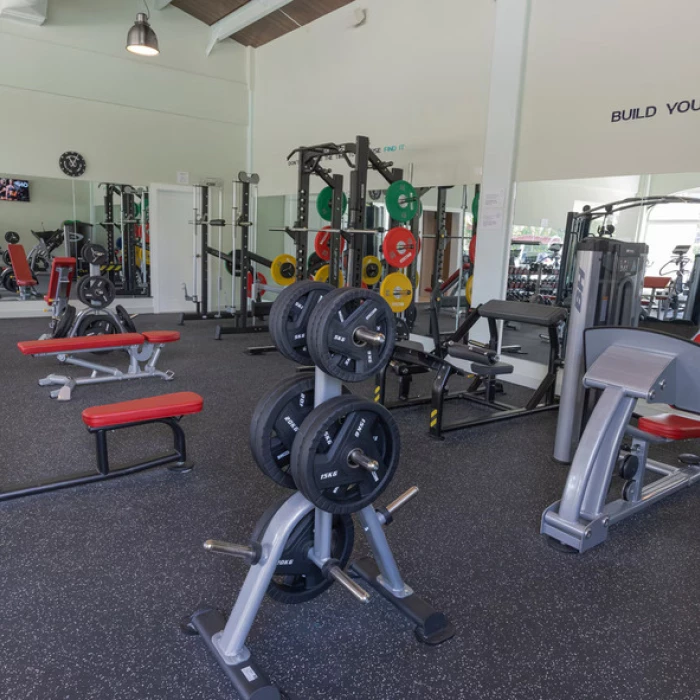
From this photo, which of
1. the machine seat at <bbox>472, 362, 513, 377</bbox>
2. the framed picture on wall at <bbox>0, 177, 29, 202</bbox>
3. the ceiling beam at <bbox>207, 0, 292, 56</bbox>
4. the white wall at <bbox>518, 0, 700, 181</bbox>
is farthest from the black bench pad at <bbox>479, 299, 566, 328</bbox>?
the framed picture on wall at <bbox>0, 177, 29, 202</bbox>

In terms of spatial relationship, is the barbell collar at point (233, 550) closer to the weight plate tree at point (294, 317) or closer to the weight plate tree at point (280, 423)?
the weight plate tree at point (280, 423)

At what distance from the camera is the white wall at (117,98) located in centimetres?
692

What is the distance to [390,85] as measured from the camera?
6.10 m

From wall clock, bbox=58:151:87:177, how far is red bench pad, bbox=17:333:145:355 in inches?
169

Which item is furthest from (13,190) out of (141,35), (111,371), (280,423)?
(280,423)

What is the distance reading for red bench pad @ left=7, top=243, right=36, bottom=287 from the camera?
22.5ft

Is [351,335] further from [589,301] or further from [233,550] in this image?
[589,301]

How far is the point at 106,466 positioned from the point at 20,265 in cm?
556

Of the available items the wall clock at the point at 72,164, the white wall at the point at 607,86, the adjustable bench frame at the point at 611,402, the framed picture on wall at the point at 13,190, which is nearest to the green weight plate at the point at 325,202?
the white wall at the point at 607,86

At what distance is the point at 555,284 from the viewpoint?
626 centimetres

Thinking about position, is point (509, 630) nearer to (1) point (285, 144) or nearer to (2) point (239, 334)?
(2) point (239, 334)

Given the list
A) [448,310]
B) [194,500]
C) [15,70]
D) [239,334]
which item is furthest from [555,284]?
[15,70]

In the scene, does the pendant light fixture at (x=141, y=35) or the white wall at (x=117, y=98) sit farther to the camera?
the white wall at (x=117, y=98)

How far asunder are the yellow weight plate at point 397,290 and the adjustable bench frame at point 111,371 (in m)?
2.05
